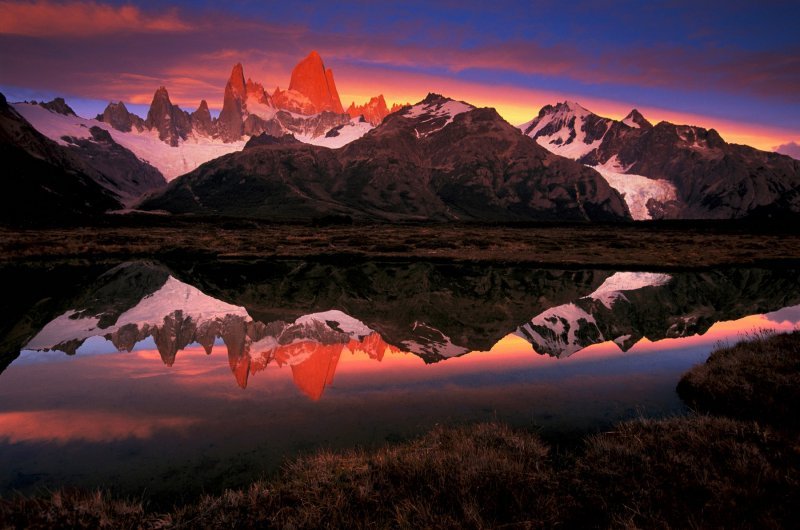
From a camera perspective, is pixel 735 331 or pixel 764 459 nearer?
pixel 764 459

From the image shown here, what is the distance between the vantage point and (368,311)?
35.1m

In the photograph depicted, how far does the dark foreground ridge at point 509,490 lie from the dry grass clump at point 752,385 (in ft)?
9.77

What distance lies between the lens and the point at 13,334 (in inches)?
1060

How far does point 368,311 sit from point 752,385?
75.2 ft

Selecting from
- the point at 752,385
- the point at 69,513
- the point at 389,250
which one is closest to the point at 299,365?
the point at 69,513

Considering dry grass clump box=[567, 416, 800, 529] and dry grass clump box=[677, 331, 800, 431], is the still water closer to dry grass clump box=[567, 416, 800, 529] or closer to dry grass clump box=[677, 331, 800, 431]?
dry grass clump box=[677, 331, 800, 431]

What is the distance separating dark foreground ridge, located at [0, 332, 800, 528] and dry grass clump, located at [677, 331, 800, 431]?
2.98 m

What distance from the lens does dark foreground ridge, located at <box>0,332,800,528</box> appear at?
872 centimetres

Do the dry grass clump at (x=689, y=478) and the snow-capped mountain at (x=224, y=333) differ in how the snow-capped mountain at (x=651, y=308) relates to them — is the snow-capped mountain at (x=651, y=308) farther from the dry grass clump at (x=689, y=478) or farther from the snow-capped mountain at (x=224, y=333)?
the dry grass clump at (x=689, y=478)

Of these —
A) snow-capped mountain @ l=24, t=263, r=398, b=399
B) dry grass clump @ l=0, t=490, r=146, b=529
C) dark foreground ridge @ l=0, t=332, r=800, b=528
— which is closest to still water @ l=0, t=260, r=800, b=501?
snow-capped mountain @ l=24, t=263, r=398, b=399

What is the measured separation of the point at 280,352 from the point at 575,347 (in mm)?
15395

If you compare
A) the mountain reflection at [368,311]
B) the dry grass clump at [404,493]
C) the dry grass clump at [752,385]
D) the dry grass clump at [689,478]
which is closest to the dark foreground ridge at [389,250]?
the mountain reflection at [368,311]

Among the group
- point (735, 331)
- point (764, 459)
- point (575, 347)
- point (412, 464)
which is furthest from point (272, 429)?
point (735, 331)

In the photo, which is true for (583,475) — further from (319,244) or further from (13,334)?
(319,244)
